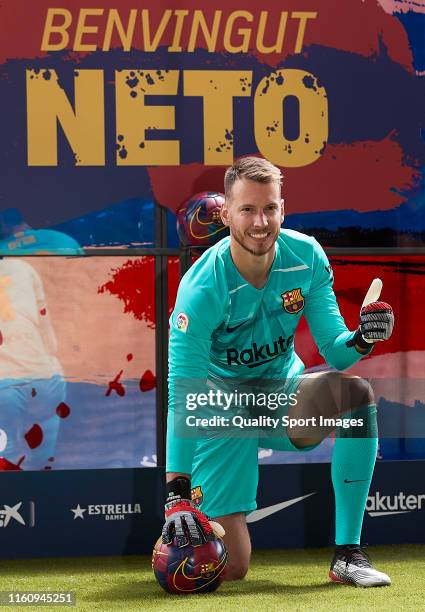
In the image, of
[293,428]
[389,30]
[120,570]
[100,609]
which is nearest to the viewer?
[100,609]

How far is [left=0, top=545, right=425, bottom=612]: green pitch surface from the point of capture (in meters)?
3.96

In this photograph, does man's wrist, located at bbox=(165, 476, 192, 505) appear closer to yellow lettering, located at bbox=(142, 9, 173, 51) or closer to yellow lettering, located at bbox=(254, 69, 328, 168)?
yellow lettering, located at bbox=(254, 69, 328, 168)

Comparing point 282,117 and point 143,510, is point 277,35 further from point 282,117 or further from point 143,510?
point 143,510

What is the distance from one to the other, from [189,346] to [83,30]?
209 centimetres

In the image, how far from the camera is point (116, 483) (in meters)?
5.34

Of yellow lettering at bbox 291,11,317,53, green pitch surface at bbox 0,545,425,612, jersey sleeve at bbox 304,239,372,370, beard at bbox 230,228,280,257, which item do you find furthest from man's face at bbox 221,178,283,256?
yellow lettering at bbox 291,11,317,53

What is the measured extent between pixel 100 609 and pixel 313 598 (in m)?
0.78

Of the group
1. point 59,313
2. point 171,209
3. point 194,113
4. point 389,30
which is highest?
point 389,30

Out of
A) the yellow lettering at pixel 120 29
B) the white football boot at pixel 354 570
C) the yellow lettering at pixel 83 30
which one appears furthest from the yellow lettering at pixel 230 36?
the white football boot at pixel 354 570

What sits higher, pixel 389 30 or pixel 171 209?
pixel 389 30

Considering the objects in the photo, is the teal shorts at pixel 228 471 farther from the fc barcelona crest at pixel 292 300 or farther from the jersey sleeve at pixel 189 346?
the jersey sleeve at pixel 189 346

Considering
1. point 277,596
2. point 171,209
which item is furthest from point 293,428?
point 171,209

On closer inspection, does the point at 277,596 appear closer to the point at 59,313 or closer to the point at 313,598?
the point at 313,598

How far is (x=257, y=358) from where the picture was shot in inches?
178
